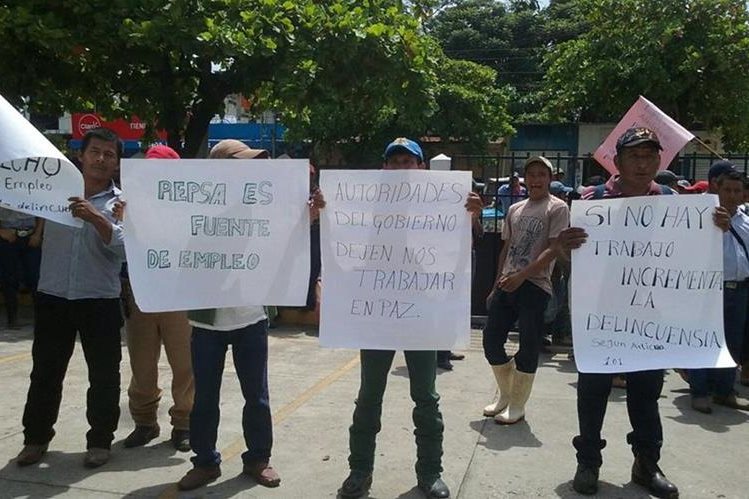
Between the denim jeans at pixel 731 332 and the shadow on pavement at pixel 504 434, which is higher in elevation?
the denim jeans at pixel 731 332

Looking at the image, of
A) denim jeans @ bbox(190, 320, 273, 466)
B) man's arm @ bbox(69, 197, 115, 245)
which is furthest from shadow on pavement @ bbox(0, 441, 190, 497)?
man's arm @ bbox(69, 197, 115, 245)

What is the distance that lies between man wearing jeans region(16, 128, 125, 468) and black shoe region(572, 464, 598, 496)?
2484mm

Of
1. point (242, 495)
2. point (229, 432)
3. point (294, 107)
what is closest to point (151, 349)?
point (229, 432)

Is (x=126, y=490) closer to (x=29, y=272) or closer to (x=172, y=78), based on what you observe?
(x=29, y=272)

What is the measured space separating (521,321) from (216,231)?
6.92ft

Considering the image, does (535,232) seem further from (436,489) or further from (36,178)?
(36,178)

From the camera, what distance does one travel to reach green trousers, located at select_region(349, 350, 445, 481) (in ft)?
12.5

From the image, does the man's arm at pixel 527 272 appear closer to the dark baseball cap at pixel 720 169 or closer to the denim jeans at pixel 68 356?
the dark baseball cap at pixel 720 169

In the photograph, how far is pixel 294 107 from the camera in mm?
8680

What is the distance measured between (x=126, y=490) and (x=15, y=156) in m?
1.73

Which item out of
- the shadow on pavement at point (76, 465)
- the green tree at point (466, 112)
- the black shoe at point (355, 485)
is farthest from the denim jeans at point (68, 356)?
the green tree at point (466, 112)

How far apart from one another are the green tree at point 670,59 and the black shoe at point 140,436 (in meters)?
14.6

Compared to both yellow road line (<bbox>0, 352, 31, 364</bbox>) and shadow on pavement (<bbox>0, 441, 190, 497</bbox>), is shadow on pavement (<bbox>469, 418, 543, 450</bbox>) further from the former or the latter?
yellow road line (<bbox>0, 352, 31, 364</bbox>)

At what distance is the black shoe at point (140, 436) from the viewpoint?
180 inches
